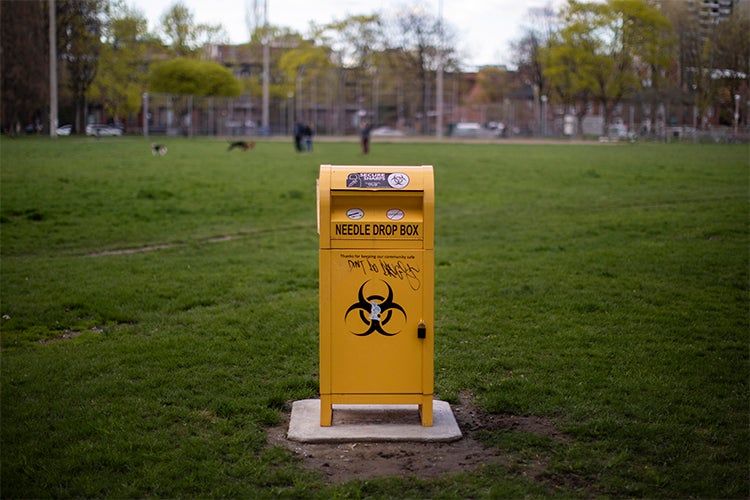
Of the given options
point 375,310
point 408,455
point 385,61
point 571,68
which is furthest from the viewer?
point 385,61

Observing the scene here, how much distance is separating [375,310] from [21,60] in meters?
48.9

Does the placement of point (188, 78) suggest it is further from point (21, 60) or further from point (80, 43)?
point (21, 60)

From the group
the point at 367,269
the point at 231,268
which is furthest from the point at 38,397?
the point at 231,268

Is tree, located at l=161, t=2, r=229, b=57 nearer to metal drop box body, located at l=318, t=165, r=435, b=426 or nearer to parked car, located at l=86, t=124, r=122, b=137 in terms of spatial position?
parked car, located at l=86, t=124, r=122, b=137

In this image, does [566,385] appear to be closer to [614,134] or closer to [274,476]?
[274,476]

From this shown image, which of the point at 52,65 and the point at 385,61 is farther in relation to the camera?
the point at 385,61

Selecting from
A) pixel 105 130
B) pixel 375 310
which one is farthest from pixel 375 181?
pixel 105 130

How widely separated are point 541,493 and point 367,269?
1.61 metres

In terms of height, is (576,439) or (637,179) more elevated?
(637,179)

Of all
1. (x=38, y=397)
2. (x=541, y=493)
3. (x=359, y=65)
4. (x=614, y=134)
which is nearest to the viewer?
(x=541, y=493)

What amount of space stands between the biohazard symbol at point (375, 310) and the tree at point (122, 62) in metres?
62.2

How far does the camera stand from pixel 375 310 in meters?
4.96

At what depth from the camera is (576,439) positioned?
487cm

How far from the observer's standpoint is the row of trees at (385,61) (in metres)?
30.5
